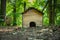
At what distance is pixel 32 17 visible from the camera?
820 cm

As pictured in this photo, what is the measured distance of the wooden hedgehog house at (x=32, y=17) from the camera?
807 cm

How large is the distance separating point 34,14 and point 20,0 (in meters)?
7.80

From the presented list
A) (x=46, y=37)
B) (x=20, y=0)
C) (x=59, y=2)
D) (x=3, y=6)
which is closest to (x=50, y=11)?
(x=59, y=2)

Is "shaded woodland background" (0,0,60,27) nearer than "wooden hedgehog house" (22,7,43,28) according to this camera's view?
No

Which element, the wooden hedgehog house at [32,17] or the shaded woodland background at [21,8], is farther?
the shaded woodland background at [21,8]

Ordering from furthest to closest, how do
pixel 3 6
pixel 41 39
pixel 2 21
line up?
pixel 3 6
pixel 2 21
pixel 41 39

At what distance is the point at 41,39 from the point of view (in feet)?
14.8

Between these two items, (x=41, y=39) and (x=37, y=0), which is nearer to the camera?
(x=41, y=39)

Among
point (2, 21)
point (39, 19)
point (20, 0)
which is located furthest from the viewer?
point (20, 0)

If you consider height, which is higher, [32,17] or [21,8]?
[21,8]

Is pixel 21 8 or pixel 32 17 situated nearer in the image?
pixel 32 17

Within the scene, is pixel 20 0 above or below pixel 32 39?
above

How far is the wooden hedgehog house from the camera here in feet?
26.5

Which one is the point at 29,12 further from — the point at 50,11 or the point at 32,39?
the point at 50,11
